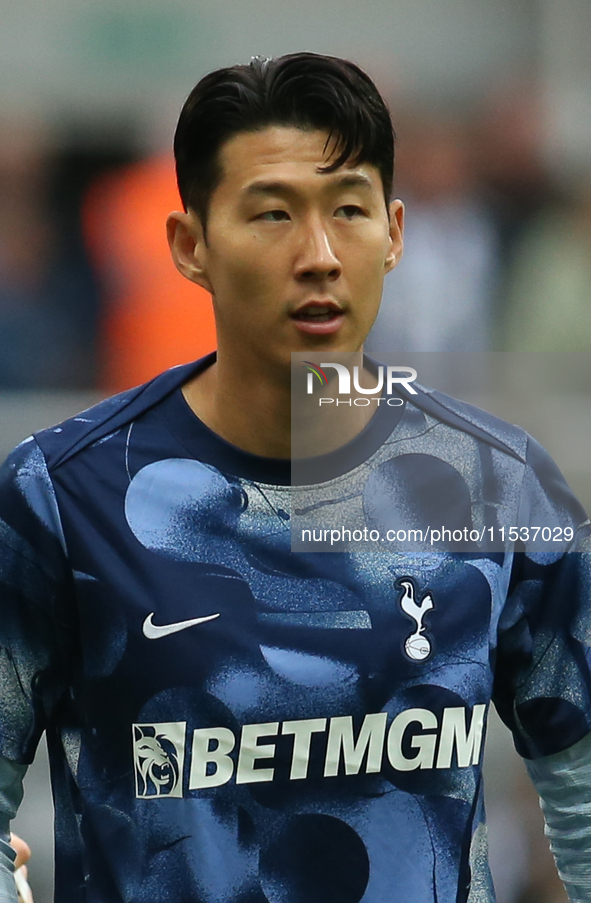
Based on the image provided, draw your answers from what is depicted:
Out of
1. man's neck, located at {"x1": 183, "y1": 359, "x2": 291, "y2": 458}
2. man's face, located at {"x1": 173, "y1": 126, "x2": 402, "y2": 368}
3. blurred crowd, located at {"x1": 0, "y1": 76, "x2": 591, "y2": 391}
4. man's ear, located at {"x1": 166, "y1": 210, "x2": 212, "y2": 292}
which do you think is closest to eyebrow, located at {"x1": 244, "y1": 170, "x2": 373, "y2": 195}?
man's face, located at {"x1": 173, "y1": 126, "x2": 402, "y2": 368}

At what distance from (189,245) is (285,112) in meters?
0.20

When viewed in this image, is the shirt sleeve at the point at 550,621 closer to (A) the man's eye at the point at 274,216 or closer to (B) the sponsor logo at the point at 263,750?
(B) the sponsor logo at the point at 263,750

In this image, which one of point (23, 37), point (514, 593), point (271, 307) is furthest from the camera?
point (23, 37)

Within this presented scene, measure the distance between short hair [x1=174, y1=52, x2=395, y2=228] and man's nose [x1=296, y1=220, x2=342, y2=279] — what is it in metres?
0.08

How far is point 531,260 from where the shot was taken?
10.8ft

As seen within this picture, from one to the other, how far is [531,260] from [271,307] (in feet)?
6.31

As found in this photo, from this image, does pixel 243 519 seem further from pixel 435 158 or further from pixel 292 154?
pixel 435 158

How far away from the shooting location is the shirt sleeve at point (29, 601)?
155cm

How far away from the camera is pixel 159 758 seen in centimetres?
152

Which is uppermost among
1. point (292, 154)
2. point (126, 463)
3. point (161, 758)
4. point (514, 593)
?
point (292, 154)

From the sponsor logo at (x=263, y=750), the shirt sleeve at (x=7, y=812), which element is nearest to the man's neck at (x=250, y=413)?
the sponsor logo at (x=263, y=750)

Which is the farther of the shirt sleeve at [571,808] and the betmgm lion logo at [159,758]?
the shirt sleeve at [571,808]

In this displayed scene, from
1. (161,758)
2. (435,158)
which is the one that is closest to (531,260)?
(435,158)

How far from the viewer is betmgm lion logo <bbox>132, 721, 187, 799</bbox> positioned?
4.98 feet
